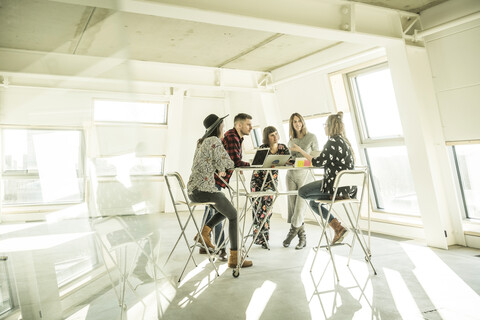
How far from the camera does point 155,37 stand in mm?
5211

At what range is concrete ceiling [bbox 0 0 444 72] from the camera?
5.40 feet

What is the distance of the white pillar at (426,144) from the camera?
14.7 feet

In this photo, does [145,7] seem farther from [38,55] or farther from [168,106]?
[168,106]

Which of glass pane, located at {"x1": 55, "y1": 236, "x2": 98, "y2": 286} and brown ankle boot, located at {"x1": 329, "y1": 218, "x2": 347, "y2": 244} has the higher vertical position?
glass pane, located at {"x1": 55, "y1": 236, "x2": 98, "y2": 286}

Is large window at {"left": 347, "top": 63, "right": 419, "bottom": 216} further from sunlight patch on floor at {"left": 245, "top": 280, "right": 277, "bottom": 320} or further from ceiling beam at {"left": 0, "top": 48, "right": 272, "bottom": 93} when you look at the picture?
ceiling beam at {"left": 0, "top": 48, "right": 272, "bottom": 93}

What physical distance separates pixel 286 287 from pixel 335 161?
1.30 metres

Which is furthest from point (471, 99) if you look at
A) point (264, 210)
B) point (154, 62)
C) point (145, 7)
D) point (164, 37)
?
point (154, 62)

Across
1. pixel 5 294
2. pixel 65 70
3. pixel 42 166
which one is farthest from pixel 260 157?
pixel 5 294

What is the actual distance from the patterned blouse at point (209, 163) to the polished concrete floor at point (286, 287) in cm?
61

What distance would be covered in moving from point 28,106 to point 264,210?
3.64 m

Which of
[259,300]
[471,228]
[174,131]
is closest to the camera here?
[259,300]

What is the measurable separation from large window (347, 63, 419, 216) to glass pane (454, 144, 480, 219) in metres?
0.87

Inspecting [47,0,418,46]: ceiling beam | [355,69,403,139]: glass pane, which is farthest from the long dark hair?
[355,69,403,139]: glass pane

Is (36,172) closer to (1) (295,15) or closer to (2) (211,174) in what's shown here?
(2) (211,174)
